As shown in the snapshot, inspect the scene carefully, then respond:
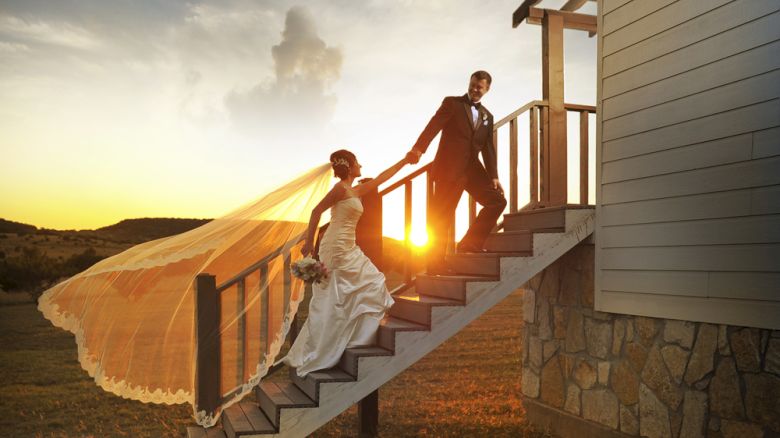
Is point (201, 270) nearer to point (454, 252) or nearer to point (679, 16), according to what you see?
point (454, 252)

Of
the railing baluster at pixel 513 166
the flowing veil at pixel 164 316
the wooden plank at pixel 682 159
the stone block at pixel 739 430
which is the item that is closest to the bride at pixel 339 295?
the flowing veil at pixel 164 316

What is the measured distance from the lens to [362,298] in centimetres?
549

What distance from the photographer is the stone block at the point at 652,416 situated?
18.1 ft

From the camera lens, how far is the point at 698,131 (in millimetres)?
5137

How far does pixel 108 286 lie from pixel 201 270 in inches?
30.3

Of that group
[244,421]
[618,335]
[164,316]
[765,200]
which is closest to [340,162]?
[164,316]

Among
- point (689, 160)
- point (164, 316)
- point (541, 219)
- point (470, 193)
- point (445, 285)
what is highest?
point (689, 160)

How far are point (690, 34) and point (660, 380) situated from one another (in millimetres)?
2865

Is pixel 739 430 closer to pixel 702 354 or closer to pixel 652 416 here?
pixel 702 354

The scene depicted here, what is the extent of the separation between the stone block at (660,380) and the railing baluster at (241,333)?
11.4 feet

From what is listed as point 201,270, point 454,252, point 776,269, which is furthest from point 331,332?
point 776,269

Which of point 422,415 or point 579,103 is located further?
point 422,415

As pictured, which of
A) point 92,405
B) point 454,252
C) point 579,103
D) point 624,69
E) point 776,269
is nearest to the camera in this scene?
point 776,269

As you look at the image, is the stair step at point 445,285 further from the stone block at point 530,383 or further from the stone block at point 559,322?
the stone block at point 530,383
